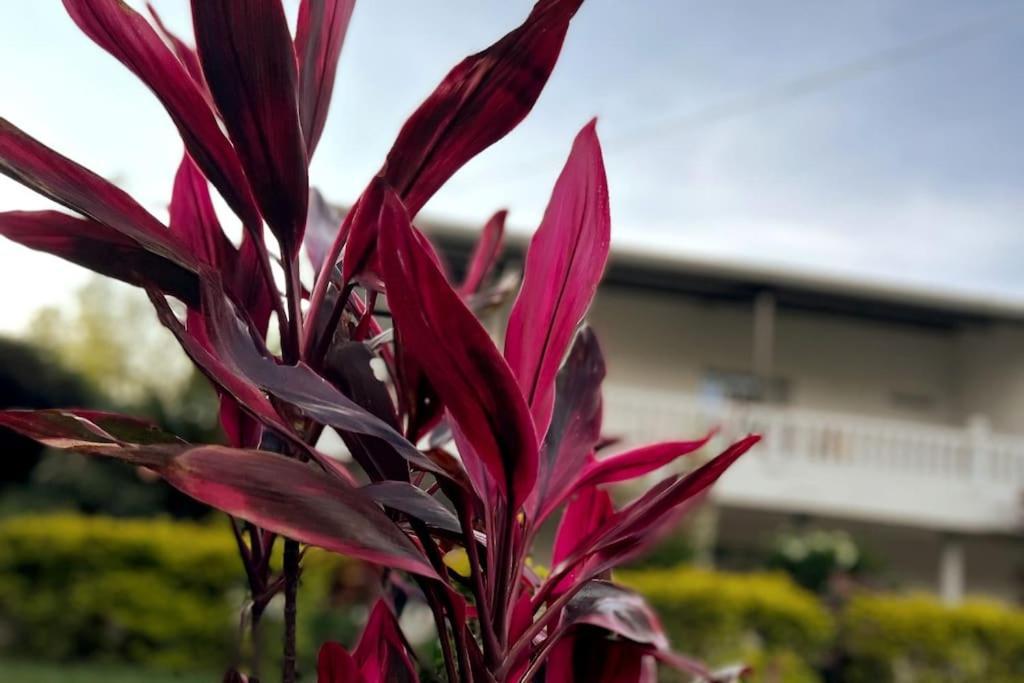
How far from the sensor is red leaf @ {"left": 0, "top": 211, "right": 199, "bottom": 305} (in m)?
0.82

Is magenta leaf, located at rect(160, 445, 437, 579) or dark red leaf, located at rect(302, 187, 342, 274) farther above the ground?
dark red leaf, located at rect(302, 187, 342, 274)

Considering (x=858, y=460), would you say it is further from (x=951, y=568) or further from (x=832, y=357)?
(x=832, y=357)

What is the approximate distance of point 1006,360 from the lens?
16.6 metres

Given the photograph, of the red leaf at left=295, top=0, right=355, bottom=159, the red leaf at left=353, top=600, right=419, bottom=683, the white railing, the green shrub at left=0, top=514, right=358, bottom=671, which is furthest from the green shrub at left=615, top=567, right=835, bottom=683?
the red leaf at left=295, top=0, right=355, bottom=159

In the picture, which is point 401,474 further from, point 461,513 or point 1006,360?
point 1006,360

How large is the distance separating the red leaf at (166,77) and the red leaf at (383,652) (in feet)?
1.34

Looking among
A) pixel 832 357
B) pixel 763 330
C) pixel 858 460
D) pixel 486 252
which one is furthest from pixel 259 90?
pixel 832 357

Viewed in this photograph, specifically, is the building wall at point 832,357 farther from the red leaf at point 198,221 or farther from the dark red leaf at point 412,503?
Answer: the dark red leaf at point 412,503

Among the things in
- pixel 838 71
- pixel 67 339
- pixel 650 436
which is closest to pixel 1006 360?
pixel 838 71

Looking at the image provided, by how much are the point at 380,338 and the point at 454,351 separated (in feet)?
0.87

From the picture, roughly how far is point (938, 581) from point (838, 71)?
790 cm

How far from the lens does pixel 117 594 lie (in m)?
9.12

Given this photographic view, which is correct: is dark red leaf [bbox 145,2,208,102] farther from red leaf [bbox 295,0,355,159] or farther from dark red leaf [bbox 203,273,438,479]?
dark red leaf [bbox 203,273,438,479]

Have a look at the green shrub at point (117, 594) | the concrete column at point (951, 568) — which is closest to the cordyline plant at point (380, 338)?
the green shrub at point (117, 594)
